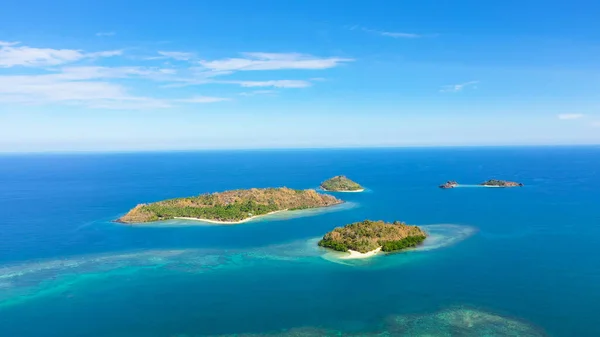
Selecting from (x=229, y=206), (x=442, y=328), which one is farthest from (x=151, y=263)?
(x=442, y=328)

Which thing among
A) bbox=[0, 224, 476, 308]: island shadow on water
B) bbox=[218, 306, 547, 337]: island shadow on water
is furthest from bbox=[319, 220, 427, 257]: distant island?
bbox=[218, 306, 547, 337]: island shadow on water

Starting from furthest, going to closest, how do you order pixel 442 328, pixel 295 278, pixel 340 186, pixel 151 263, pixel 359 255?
pixel 340 186, pixel 359 255, pixel 151 263, pixel 295 278, pixel 442 328

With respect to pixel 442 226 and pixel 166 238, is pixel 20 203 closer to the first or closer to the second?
pixel 166 238

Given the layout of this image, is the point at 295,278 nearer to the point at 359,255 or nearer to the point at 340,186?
the point at 359,255

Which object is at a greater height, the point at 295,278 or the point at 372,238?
the point at 372,238

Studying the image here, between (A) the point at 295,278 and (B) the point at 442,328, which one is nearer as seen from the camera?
(B) the point at 442,328

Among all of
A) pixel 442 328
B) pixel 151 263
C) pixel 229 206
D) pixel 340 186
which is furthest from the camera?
pixel 340 186

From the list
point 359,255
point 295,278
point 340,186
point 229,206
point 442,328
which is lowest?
point 442,328
